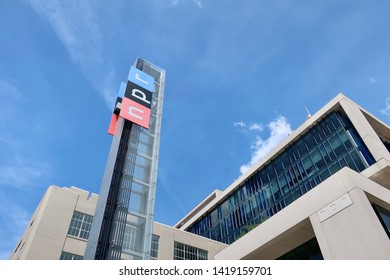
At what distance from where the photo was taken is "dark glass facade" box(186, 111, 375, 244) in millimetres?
33844

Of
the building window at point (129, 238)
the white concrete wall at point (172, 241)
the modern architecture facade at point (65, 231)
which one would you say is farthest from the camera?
the white concrete wall at point (172, 241)

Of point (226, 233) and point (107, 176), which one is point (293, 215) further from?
point (226, 233)

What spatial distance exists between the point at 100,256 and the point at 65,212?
1428cm

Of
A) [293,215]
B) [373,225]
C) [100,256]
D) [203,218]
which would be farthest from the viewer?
[203,218]

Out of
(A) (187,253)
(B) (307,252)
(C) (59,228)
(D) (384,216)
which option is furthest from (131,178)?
(A) (187,253)


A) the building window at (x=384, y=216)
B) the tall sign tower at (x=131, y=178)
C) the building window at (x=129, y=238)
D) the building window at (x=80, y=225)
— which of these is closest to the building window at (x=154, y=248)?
the building window at (x=80, y=225)

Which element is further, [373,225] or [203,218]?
[203,218]

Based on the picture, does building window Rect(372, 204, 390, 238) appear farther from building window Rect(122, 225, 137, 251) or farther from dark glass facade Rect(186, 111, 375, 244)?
dark glass facade Rect(186, 111, 375, 244)

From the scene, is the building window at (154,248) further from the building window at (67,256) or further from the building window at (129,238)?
the building window at (129,238)

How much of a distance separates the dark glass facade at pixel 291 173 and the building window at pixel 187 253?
6.94 metres

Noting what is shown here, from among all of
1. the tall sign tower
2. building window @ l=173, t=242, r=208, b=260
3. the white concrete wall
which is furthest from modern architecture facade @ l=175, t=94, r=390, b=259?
building window @ l=173, t=242, r=208, b=260

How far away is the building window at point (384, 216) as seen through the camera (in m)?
13.4
